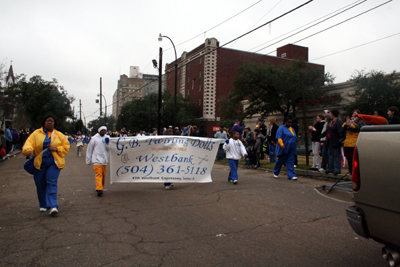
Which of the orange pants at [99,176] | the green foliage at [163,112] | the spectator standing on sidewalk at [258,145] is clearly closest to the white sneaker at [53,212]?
the orange pants at [99,176]

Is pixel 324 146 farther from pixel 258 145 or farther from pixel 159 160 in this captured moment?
pixel 159 160

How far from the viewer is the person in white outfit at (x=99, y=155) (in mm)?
7402

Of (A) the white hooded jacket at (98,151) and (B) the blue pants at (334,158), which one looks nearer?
(A) the white hooded jacket at (98,151)

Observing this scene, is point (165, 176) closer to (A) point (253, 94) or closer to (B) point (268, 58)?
(A) point (253, 94)

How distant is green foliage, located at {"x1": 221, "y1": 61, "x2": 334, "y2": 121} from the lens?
29.9m

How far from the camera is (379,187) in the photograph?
8.66 ft

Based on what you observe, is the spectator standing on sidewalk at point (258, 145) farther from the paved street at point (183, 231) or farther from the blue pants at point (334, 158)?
the paved street at point (183, 231)

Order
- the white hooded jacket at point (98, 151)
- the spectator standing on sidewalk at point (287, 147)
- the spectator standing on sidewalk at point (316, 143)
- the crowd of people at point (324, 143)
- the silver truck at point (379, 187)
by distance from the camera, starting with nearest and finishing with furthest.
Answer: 1. the silver truck at point (379, 187)
2. the white hooded jacket at point (98, 151)
3. the crowd of people at point (324, 143)
4. the spectator standing on sidewalk at point (287, 147)
5. the spectator standing on sidewalk at point (316, 143)

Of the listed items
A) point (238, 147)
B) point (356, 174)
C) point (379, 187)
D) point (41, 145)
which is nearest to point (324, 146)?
A: point (238, 147)

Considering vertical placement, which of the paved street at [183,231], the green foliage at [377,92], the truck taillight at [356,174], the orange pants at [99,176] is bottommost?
the paved street at [183,231]

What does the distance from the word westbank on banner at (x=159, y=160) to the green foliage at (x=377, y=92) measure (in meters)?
17.5

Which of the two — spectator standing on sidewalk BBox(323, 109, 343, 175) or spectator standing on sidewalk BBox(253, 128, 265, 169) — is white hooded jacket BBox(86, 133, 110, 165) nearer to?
spectator standing on sidewalk BBox(323, 109, 343, 175)

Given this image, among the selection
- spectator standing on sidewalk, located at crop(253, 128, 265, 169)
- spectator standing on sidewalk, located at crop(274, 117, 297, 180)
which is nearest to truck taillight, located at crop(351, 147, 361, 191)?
spectator standing on sidewalk, located at crop(274, 117, 297, 180)

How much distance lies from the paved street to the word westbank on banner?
567mm
